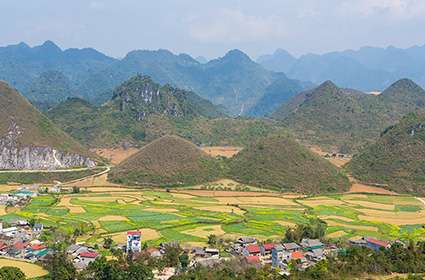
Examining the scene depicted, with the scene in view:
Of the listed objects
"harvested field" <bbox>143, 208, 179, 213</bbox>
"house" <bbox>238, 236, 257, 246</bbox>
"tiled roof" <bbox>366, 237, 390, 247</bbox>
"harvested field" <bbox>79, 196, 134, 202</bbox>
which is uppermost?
"harvested field" <bbox>79, 196, 134, 202</bbox>

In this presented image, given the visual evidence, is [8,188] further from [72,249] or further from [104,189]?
[72,249]

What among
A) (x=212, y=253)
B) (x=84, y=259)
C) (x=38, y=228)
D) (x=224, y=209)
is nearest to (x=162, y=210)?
(x=224, y=209)

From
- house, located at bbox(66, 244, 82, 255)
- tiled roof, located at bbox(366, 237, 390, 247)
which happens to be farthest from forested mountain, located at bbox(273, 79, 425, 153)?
house, located at bbox(66, 244, 82, 255)

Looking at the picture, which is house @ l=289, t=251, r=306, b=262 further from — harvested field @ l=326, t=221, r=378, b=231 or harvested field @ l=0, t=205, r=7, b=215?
harvested field @ l=0, t=205, r=7, b=215

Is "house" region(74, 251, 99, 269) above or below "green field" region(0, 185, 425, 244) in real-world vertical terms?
below

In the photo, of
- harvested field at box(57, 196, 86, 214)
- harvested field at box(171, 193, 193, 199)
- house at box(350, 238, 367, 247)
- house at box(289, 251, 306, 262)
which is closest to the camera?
house at box(289, 251, 306, 262)

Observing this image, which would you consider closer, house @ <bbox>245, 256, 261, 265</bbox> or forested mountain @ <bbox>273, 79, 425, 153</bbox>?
house @ <bbox>245, 256, 261, 265</bbox>

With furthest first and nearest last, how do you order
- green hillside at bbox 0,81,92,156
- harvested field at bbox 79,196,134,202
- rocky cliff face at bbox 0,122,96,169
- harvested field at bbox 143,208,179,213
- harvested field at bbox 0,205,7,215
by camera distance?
green hillside at bbox 0,81,92,156 < rocky cliff face at bbox 0,122,96,169 < harvested field at bbox 79,196,134,202 < harvested field at bbox 143,208,179,213 < harvested field at bbox 0,205,7,215
